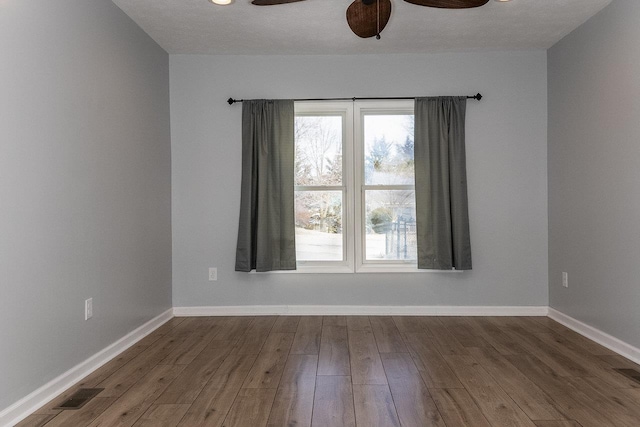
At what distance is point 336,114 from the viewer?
15.1ft

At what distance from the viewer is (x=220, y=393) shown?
8.63 ft

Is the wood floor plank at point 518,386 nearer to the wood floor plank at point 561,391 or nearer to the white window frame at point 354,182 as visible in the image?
the wood floor plank at point 561,391

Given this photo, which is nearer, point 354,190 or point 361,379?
point 361,379

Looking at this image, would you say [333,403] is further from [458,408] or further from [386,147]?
[386,147]

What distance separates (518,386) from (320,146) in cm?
277

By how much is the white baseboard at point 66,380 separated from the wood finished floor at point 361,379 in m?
0.05

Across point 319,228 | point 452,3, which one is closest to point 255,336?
point 319,228

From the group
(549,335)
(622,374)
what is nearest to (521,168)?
(549,335)

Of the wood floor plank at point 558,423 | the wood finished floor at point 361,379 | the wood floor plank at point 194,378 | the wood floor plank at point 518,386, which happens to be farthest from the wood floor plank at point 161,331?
the wood floor plank at point 558,423

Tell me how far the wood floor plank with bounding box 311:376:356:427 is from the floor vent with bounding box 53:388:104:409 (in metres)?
1.25

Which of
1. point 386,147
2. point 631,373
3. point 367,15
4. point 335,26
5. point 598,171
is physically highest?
point 335,26

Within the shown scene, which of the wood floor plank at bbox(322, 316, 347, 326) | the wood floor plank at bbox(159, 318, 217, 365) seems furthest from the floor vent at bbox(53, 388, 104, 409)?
the wood floor plank at bbox(322, 316, 347, 326)

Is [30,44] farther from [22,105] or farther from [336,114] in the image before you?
[336,114]

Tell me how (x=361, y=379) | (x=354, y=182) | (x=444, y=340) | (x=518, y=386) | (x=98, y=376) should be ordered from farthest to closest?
(x=354, y=182), (x=444, y=340), (x=98, y=376), (x=361, y=379), (x=518, y=386)
